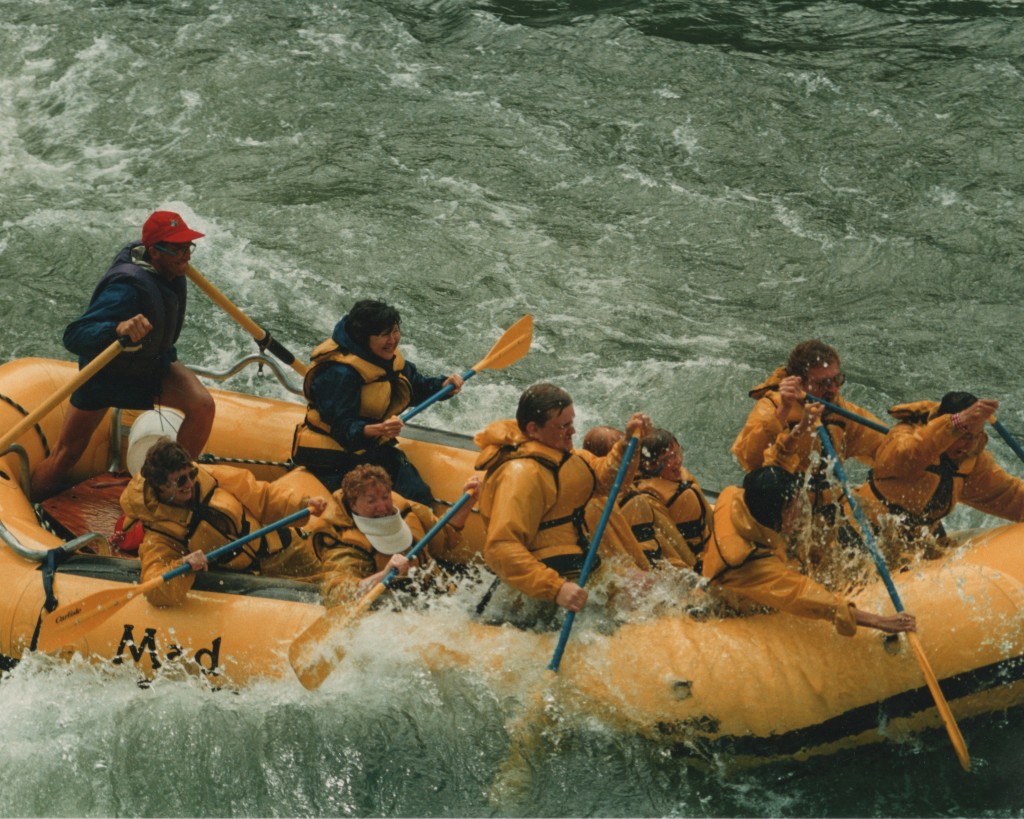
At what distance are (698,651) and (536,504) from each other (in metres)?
0.84

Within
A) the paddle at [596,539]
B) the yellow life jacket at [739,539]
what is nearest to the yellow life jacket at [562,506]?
the paddle at [596,539]

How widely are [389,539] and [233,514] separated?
678 mm

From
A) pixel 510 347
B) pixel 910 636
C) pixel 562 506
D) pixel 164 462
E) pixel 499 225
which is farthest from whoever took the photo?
pixel 499 225

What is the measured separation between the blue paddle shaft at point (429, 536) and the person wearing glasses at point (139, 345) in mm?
1478

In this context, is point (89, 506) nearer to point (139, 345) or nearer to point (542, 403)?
point (139, 345)

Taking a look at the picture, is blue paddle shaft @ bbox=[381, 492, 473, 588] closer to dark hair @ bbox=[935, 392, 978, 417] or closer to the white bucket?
the white bucket

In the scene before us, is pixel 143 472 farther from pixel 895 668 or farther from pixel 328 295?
pixel 328 295

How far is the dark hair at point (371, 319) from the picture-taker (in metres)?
6.20

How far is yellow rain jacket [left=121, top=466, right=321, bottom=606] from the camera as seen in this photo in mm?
5824

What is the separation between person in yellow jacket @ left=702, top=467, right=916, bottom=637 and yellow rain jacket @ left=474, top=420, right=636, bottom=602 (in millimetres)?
543

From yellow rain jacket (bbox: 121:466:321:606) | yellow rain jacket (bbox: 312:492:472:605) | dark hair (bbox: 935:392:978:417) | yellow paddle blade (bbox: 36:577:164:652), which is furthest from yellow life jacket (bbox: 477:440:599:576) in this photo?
yellow paddle blade (bbox: 36:577:164:652)

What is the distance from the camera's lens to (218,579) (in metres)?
6.00

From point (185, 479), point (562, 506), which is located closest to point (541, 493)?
point (562, 506)

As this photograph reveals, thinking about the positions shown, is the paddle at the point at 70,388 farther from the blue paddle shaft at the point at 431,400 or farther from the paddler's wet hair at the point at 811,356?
the paddler's wet hair at the point at 811,356
